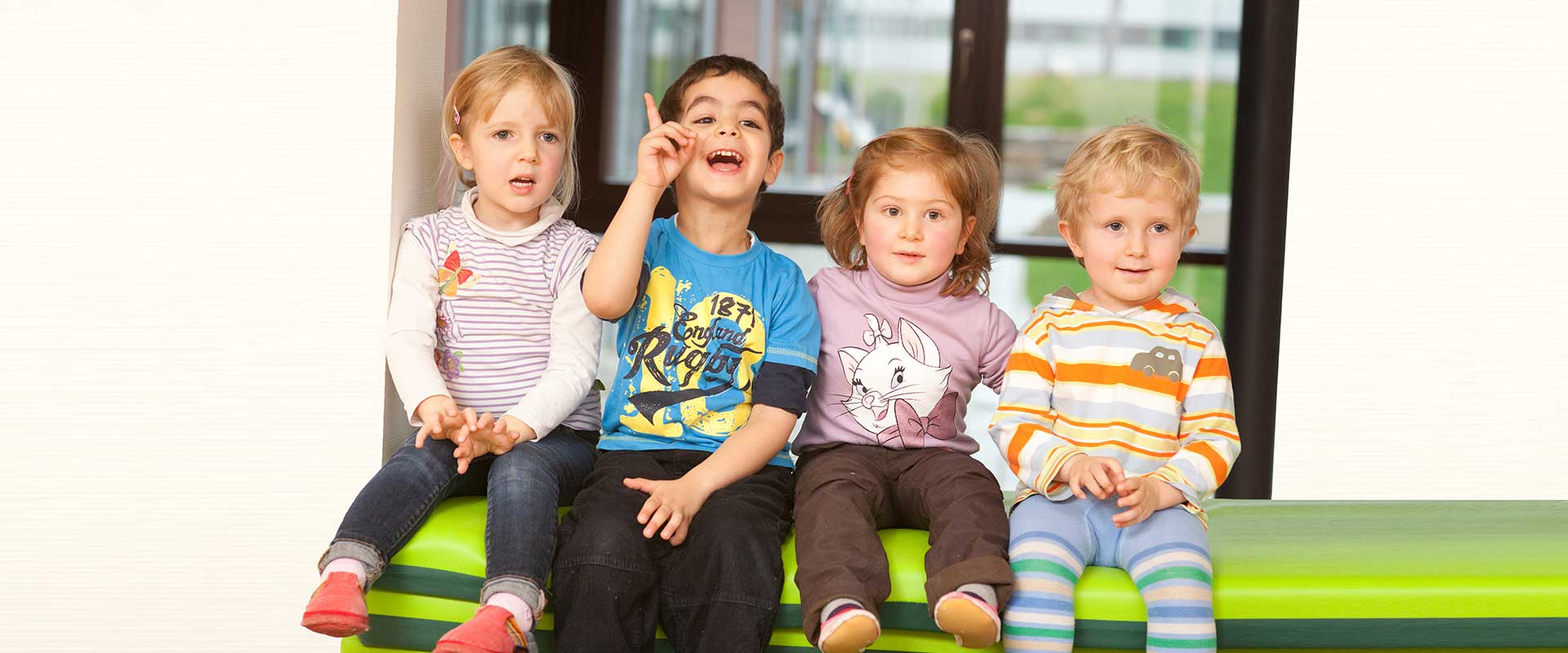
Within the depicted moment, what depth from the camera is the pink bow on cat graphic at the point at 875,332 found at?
79.5 inches

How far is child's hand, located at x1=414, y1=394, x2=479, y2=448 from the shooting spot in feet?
5.94

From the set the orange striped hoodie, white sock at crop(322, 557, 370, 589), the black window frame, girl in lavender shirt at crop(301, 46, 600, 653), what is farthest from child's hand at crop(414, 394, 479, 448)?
the black window frame

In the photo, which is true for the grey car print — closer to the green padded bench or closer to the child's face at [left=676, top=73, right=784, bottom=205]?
the green padded bench

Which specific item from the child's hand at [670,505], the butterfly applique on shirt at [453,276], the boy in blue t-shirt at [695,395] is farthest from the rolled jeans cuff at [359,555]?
the butterfly applique on shirt at [453,276]

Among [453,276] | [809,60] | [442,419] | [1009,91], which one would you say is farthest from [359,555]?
[1009,91]

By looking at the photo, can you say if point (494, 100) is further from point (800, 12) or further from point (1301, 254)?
point (800, 12)

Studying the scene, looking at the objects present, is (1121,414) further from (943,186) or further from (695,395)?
(695,395)

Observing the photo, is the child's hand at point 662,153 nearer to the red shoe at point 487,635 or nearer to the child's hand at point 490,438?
the child's hand at point 490,438

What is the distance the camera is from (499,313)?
199 centimetres

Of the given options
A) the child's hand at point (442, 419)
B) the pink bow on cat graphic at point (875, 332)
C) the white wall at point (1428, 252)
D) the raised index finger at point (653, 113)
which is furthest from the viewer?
the white wall at point (1428, 252)

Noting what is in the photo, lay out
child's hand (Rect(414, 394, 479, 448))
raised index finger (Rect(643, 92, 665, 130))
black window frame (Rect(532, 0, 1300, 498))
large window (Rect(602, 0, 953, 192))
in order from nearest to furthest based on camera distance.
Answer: child's hand (Rect(414, 394, 479, 448))
raised index finger (Rect(643, 92, 665, 130))
black window frame (Rect(532, 0, 1300, 498))
large window (Rect(602, 0, 953, 192))

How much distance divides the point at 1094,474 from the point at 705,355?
592 mm

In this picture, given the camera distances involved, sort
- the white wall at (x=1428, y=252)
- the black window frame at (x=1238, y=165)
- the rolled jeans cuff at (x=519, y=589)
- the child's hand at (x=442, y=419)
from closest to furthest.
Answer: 1. the rolled jeans cuff at (x=519, y=589)
2. the child's hand at (x=442, y=419)
3. the white wall at (x=1428, y=252)
4. the black window frame at (x=1238, y=165)

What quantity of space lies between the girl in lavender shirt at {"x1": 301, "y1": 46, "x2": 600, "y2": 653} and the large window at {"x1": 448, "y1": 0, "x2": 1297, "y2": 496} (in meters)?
1.72
